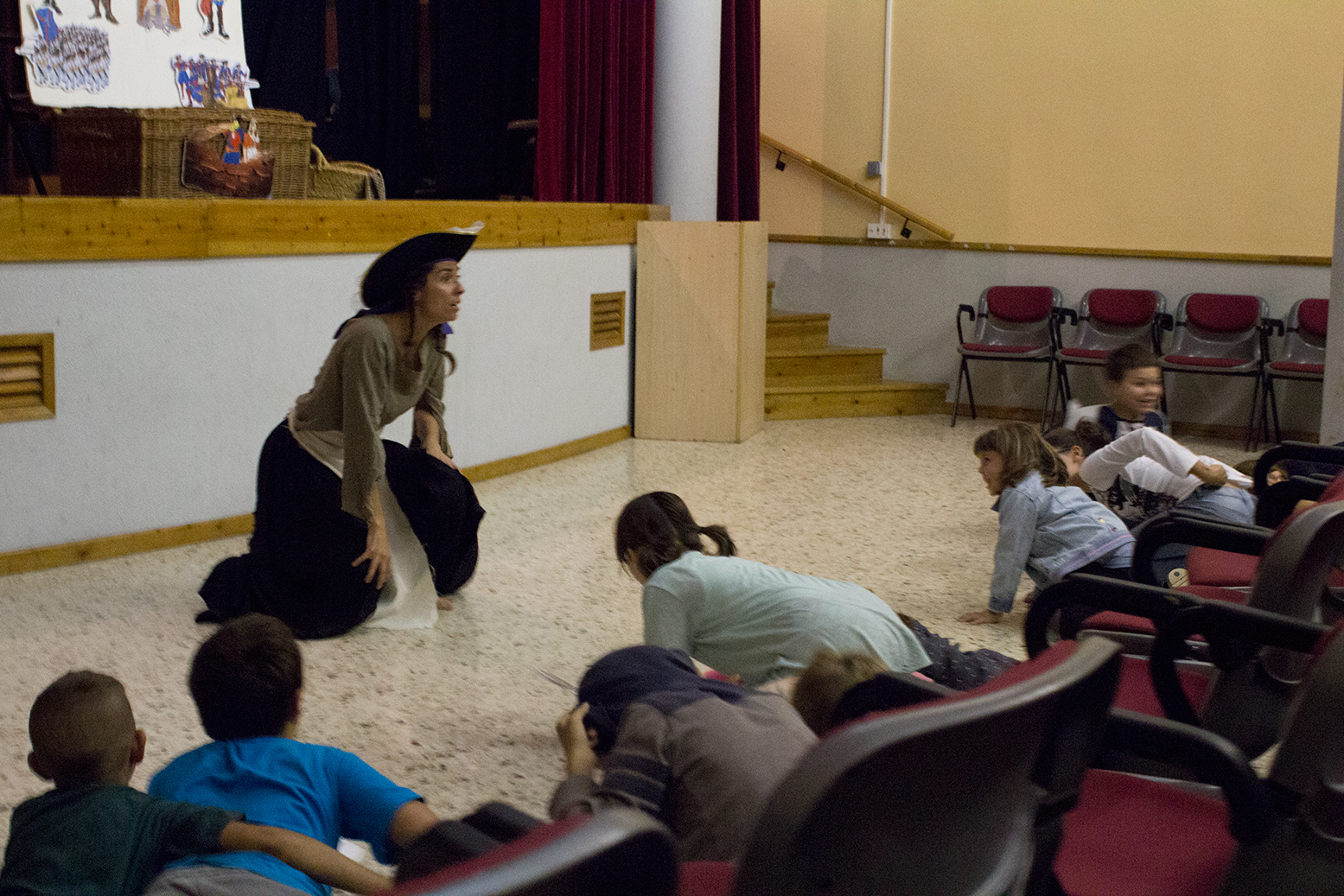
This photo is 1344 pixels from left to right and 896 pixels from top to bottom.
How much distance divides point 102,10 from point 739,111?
369 cm

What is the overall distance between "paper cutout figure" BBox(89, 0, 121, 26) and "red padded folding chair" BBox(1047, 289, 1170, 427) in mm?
5036

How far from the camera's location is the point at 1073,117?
782cm

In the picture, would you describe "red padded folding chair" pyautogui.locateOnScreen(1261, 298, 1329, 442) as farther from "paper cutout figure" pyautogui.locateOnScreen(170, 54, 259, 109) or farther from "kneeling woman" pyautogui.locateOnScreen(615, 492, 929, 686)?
"paper cutout figure" pyautogui.locateOnScreen(170, 54, 259, 109)

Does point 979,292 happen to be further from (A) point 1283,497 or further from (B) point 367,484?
(B) point 367,484

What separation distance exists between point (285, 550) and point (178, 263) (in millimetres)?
1291

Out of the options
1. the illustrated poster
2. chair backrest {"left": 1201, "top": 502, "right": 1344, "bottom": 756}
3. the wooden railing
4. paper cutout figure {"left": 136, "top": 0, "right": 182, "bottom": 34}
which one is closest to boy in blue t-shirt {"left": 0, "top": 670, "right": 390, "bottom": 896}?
chair backrest {"left": 1201, "top": 502, "right": 1344, "bottom": 756}

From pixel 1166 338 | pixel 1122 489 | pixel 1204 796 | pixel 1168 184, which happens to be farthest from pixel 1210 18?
pixel 1204 796

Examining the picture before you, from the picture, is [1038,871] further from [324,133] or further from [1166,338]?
[324,133]

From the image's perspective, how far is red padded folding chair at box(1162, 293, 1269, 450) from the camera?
6.86 metres

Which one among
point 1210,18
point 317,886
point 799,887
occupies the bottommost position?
point 317,886

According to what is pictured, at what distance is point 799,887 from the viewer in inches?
35.1

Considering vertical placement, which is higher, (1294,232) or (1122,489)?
(1294,232)

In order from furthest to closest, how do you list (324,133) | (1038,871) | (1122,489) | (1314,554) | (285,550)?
(324,133), (1122,489), (285,550), (1314,554), (1038,871)

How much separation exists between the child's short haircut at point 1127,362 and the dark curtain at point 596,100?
11.5 ft
